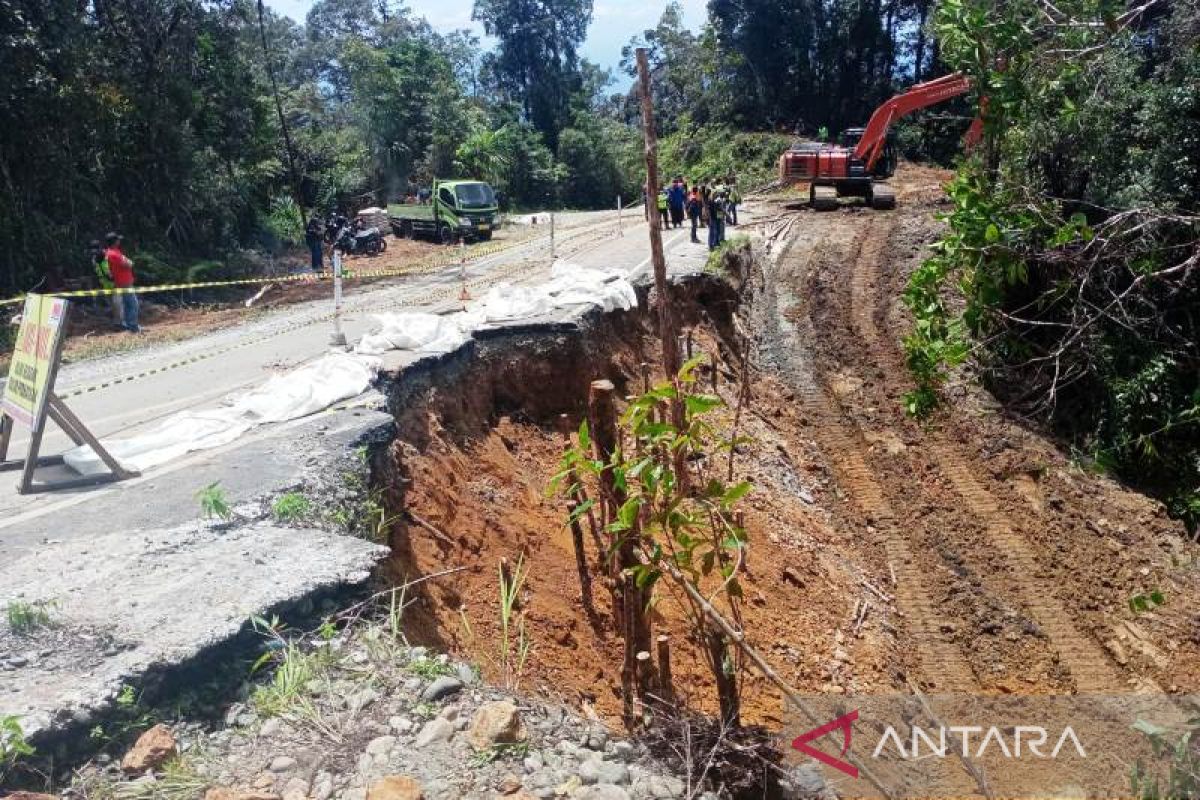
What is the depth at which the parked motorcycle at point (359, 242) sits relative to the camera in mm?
24406

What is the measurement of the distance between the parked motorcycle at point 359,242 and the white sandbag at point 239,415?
54.9 feet

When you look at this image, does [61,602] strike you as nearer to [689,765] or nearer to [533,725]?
[533,725]

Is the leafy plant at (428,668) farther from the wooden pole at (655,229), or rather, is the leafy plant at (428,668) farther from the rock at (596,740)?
the wooden pole at (655,229)

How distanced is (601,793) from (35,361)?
5439mm

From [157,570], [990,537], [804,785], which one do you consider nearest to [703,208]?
[990,537]

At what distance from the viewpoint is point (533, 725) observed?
4.21m

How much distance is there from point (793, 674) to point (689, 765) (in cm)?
433

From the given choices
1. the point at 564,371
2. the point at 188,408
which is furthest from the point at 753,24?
the point at 188,408

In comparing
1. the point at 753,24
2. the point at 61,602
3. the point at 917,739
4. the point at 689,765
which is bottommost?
the point at 917,739

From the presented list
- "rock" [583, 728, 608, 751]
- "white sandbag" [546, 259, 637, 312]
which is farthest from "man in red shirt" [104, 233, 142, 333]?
"rock" [583, 728, 608, 751]

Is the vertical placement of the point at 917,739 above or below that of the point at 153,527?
below

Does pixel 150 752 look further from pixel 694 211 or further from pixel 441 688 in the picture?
pixel 694 211

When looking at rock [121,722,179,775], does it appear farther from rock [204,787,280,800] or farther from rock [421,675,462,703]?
rock [421,675,462,703]

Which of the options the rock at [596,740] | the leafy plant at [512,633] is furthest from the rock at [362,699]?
the rock at [596,740]
